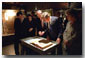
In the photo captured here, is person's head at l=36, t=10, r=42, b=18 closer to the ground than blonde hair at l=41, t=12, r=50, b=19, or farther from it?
farther from it

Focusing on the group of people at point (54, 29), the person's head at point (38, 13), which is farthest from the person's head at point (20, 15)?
the person's head at point (38, 13)

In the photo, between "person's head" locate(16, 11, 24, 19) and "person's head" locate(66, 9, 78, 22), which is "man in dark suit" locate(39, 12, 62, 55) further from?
"person's head" locate(16, 11, 24, 19)

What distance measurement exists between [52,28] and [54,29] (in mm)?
38

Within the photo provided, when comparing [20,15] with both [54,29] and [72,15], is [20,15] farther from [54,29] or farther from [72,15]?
[72,15]

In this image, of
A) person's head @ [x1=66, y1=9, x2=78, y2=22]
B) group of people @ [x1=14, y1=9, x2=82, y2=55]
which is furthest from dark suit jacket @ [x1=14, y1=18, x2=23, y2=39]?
person's head @ [x1=66, y1=9, x2=78, y2=22]

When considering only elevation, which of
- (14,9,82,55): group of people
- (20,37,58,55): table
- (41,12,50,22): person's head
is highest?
(41,12,50,22): person's head

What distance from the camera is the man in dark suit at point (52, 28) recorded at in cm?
242

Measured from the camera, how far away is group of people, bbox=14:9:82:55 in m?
2.39

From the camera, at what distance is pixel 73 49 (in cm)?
240

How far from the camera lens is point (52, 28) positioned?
2.44 m

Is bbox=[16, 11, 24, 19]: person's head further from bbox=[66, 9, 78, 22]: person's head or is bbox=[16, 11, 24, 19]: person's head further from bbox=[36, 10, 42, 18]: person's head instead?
bbox=[66, 9, 78, 22]: person's head

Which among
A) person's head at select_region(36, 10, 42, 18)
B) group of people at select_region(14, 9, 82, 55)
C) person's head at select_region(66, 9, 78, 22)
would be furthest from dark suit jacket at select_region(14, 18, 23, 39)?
person's head at select_region(66, 9, 78, 22)

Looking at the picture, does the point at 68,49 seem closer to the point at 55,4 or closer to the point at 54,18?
the point at 54,18

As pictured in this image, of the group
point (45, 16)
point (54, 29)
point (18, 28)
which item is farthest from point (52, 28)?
point (18, 28)
